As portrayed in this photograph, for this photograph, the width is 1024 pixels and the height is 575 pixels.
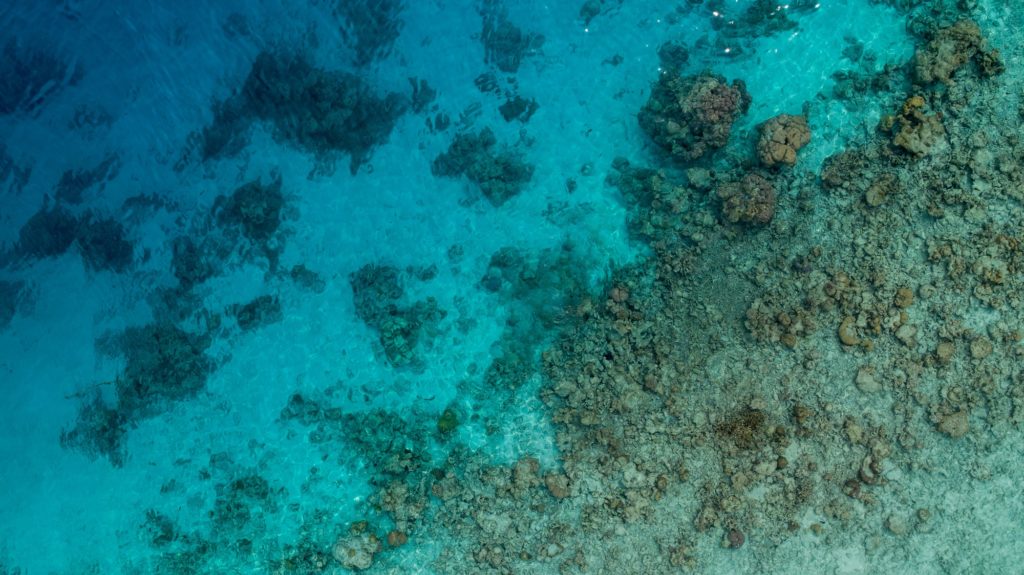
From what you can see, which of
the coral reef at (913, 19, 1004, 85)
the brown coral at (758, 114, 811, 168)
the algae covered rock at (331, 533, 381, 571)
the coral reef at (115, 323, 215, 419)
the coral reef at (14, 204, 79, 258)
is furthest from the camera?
the coral reef at (14, 204, 79, 258)

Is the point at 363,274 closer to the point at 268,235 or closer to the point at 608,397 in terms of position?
the point at 268,235

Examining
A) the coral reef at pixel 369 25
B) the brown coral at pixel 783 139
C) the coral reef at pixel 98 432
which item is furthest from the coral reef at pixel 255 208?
the brown coral at pixel 783 139

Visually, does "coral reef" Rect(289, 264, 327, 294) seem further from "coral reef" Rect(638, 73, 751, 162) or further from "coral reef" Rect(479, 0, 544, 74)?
"coral reef" Rect(638, 73, 751, 162)

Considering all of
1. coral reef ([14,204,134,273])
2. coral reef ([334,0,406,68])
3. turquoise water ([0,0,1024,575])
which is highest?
coral reef ([334,0,406,68])

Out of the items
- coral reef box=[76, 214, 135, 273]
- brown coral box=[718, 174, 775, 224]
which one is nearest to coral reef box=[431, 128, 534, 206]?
brown coral box=[718, 174, 775, 224]

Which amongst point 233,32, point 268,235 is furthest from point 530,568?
point 233,32

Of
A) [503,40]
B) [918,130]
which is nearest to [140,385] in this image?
[503,40]

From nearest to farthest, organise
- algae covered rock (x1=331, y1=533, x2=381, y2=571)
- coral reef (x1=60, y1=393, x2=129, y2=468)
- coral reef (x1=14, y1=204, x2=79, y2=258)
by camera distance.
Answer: algae covered rock (x1=331, y1=533, x2=381, y2=571) → coral reef (x1=60, y1=393, x2=129, y2=468) → coral reef (x1=14, y1=204, x2=79, y2=258)

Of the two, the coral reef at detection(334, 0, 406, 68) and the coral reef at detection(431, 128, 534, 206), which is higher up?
the coral reef at detection(334, 0, 406, 68)
